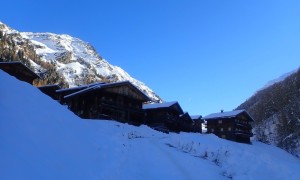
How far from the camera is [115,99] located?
139 feet

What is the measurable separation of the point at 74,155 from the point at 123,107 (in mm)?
30109

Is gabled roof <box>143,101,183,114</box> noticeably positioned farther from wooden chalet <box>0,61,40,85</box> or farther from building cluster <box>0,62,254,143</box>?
wooden chalet <box>0,61,40,85</box>

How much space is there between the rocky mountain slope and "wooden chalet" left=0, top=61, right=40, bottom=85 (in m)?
55.3

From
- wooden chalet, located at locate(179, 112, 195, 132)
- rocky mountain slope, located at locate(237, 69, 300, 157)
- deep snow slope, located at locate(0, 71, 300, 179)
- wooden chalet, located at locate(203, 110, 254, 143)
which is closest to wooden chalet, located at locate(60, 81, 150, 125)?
wooden chalet, located at locate(179, 112, 195, 132)

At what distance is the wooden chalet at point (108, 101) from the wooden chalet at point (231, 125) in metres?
20.0

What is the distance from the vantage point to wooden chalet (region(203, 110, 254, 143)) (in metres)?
58.5

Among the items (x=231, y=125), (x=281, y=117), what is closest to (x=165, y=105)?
(x=231, y=125)

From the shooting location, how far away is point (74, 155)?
11.8m

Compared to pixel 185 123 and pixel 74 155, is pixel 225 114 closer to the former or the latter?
pixel 185 123

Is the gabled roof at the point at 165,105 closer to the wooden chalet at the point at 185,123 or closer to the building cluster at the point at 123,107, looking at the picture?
the building cluster at the point at 123,107

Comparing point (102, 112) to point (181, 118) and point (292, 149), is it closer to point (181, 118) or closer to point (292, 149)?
point (181, 118)

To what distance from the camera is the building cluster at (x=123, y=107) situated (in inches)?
1582

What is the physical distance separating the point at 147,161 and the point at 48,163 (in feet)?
18.1

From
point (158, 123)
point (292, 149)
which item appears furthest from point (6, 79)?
point (292, 149)
